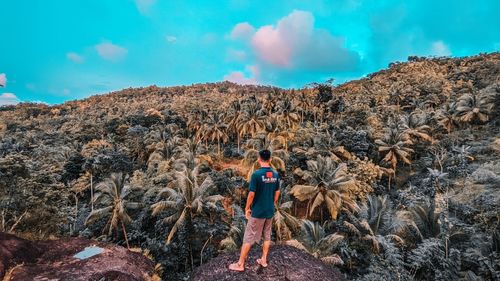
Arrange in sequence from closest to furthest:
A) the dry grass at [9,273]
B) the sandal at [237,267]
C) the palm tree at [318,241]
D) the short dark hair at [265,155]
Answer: the short dark hair at [265,155], the sandal at [237,267], the dry grass at [9,273], the palm tree at [318,241]

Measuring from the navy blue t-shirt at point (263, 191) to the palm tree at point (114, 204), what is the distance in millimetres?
21626

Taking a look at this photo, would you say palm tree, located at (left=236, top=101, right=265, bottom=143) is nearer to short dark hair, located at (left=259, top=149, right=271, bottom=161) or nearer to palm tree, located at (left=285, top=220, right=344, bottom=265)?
palm tree, located at (left=285, top=220, right=344, bottom=265)

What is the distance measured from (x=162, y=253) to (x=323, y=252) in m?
13.1

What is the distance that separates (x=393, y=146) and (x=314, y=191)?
15.9m

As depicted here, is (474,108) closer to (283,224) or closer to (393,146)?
(393,146)

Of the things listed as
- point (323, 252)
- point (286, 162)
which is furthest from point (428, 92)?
point (323, 252)

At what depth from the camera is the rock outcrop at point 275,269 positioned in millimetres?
8781

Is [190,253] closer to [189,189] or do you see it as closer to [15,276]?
[189,189]

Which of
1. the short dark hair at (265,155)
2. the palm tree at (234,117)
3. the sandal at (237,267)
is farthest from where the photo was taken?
the palm tree at (234,117)

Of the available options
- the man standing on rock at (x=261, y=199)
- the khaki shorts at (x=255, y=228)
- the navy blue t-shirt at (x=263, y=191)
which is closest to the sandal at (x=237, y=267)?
the man standing on rock at (x=261, y=199)

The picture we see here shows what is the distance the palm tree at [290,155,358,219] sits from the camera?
2808 centimetres

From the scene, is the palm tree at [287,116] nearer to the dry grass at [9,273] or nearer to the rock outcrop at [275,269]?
the rock outcrop at [275,269]

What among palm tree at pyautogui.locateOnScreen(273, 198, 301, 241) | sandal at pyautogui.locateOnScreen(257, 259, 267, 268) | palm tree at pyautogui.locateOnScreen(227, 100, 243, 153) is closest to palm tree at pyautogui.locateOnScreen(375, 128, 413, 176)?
palm tree at pyautogui.locateOnScreen(273, 198, 301, 241)

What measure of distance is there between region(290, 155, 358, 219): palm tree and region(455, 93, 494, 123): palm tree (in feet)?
89.8
